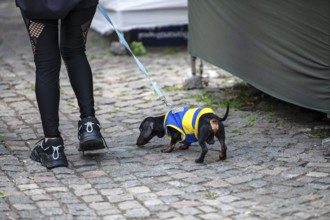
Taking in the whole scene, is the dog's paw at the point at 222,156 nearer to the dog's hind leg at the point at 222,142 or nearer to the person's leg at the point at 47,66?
the dog's hind leg at the point at 222,142

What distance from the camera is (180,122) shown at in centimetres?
511

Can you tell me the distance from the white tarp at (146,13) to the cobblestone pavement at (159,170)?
1797 mm

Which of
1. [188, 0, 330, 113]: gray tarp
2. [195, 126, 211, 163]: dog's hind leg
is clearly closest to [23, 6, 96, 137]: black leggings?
[195, 126, 211, 163]: dog's hind leg

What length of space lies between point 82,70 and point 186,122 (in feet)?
2.58

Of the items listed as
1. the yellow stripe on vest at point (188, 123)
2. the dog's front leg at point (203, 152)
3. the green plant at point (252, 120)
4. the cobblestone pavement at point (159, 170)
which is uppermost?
the yellow stripe on vest at point (188, 123)

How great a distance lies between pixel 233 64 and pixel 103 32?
335 cm

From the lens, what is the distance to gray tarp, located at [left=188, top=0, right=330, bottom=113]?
533 centimetres

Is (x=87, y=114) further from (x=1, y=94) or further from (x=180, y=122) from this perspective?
(x=1, y=94)

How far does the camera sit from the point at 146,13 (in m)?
9.02

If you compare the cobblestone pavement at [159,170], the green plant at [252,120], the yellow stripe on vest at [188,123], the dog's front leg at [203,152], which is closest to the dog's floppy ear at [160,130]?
the cobblestone pavement at [159,170]

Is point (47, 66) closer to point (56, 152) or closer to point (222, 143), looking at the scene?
point (56, 152)

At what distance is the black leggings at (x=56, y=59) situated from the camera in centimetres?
482

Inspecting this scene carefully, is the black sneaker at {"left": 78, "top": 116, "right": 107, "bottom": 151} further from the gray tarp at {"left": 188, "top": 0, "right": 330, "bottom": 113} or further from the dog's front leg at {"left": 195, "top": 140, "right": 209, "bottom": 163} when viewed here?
the gray tarp at {"left": 188, "top": 0, "right": 330, "bottom": 113}

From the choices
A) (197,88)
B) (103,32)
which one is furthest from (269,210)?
(103,32)
